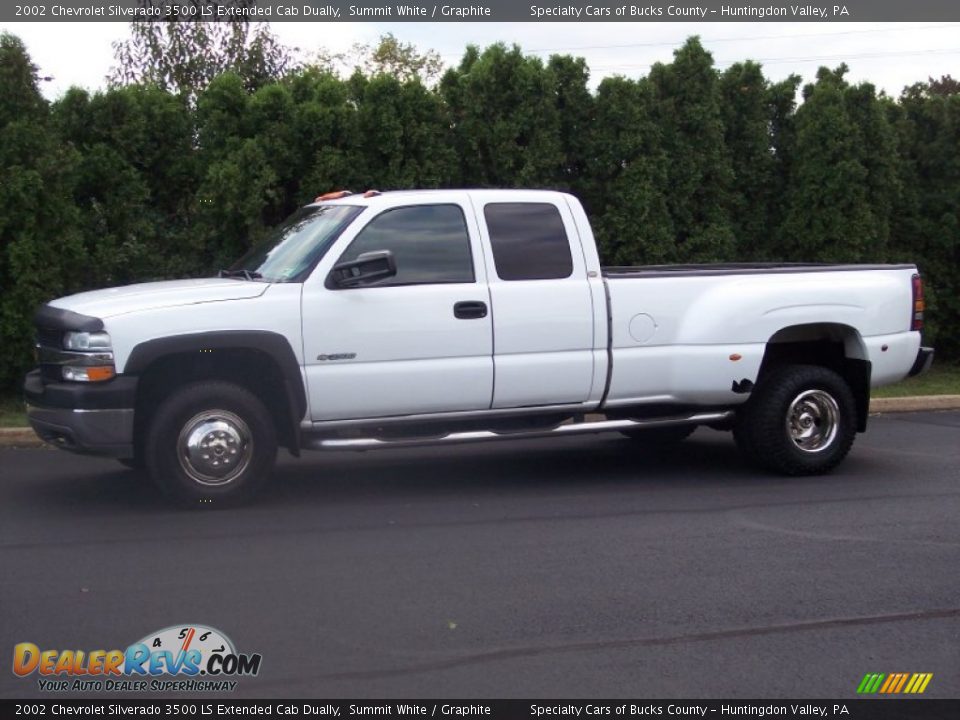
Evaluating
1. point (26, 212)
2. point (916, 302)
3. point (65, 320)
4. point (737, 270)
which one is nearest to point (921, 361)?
point (916, 302)

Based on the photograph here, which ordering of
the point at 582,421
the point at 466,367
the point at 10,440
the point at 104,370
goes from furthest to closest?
the point at 10,440
the point at 582,421
the point at 466,367
the point at 104,370

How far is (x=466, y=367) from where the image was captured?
27.0ft

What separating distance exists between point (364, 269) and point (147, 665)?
3.42 meters

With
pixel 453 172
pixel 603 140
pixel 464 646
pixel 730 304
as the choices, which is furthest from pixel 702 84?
pixel 464 646

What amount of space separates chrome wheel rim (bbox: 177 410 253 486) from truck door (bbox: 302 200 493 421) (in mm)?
507

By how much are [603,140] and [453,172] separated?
1777 mm

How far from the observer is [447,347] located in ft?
26.9

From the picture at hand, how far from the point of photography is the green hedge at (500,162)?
1205cm

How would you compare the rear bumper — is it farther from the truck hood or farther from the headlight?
the headlight

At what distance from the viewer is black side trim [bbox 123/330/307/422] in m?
7.55

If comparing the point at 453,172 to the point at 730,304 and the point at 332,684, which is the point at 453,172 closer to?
the point at 730,304

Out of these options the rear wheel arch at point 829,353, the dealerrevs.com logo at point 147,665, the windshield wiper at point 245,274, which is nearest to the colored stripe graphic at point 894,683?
the dealerrevs.com logo at point 147,665
